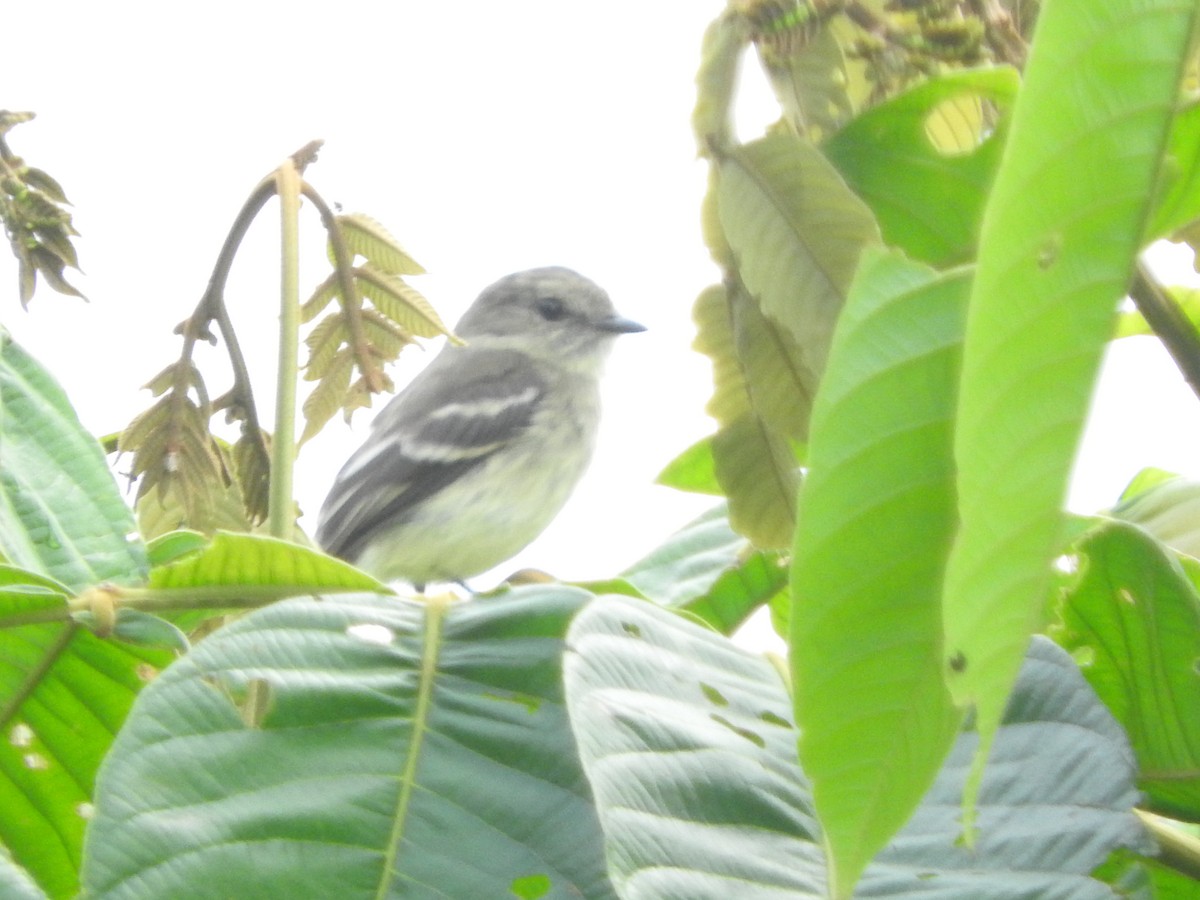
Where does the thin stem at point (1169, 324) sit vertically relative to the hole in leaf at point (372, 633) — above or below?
above

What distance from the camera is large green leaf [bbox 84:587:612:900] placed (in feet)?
2.64

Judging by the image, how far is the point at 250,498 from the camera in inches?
63.7

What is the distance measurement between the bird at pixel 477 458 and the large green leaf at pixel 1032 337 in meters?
4.04

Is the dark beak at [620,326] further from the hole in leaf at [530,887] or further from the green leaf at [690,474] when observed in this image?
the hole in leaf at [530,887]

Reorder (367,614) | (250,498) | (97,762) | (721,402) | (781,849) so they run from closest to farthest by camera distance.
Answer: (781,849) → (367,614) → (97,762) → (721,402) → (250,498)

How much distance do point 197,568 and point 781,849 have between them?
44 centimetres

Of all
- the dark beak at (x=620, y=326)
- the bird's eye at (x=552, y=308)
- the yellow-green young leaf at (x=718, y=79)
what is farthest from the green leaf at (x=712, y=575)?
the bird's eye at (x=552, y=308)

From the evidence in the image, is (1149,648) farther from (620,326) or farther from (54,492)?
(620,326)

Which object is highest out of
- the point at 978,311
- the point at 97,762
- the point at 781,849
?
the point at 978,311

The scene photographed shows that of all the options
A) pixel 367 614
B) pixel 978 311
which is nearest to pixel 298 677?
pixel 367 614

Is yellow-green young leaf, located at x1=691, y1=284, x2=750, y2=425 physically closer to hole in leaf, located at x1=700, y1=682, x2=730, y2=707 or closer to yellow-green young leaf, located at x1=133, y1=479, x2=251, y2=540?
hole in leaf, located at x1=700, y1=682, x2=730, y2=707

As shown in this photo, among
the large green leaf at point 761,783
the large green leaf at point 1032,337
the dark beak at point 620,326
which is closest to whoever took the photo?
the large green leaf at point 1032,337

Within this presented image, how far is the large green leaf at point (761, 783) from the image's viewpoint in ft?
2.43

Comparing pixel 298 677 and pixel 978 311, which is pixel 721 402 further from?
pixel 978 311
